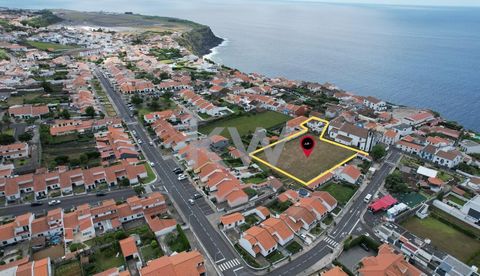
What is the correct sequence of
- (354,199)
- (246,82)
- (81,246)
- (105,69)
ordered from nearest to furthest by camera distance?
(81,246) < (354,199) < (246,82) < (105,69)

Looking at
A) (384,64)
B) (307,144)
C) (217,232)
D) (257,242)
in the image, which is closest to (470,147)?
(307,144)

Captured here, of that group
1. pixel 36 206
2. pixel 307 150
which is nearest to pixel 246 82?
pixel 307 150

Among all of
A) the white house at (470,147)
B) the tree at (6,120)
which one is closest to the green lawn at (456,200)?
the white house at (470,147)

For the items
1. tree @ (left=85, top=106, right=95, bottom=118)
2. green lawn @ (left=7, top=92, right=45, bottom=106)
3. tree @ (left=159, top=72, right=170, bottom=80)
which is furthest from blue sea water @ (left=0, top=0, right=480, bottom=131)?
green lawn @ (left=7, top=92, right=45, bottom=106)

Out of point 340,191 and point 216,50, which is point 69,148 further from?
point 216,50

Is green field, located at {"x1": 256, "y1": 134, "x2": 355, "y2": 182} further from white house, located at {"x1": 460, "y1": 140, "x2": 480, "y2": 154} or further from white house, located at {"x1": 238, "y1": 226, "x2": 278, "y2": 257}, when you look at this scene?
white house, located at {"x1": 460, "y1": 140, "x2": 480, "y2": 154}

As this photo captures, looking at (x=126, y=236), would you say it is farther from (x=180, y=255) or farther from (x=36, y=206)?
(x=36, y=206)
